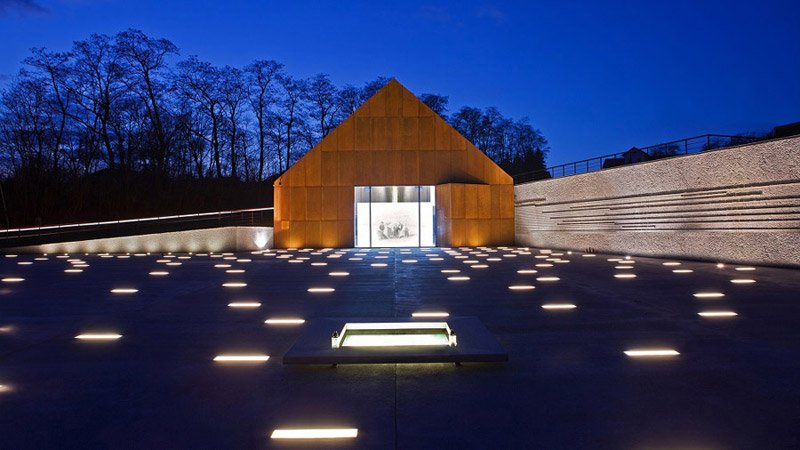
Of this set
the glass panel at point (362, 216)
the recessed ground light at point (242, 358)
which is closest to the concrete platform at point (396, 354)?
the recessed ground light at point (242, 358)

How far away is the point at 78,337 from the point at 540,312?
184 inches

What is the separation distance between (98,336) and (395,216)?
15.0 meters

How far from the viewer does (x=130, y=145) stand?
23.8 metres

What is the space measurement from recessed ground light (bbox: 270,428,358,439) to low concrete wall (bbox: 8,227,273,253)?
16.3 m

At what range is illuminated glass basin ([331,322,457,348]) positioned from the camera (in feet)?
12.2

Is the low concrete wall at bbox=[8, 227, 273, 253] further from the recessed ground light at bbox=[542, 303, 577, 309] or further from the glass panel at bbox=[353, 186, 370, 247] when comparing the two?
the recessed ground light at bbox=[542, 303, 577, 309]

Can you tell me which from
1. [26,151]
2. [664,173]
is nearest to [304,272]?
[664,173]

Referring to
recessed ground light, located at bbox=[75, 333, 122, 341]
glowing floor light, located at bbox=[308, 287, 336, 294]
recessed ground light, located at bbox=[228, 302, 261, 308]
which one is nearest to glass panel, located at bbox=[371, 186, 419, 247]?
glowing floor light, located at bbox=[308, 287, 336, 294]

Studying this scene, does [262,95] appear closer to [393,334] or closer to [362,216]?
[362,216]

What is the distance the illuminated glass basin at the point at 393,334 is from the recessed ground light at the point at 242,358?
561mm

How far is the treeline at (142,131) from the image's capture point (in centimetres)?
1989

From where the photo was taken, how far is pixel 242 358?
141 inches

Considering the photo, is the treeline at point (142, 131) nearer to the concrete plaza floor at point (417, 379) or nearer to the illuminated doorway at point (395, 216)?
the illuminated doorway at point (395, 216)

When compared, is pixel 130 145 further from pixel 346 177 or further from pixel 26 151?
pixel 346 177
